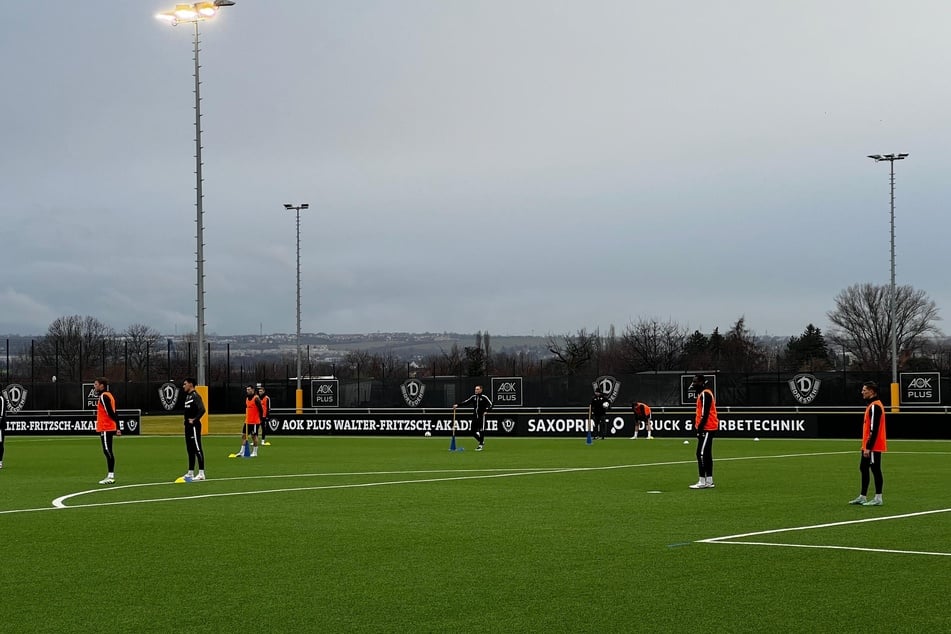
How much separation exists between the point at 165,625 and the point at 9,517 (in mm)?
9167

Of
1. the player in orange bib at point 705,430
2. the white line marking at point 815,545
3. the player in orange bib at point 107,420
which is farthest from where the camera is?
the player in orange bib at point 107,420

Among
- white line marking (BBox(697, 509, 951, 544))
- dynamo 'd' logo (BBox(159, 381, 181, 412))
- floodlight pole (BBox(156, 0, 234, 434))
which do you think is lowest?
white line marking (BBox(697, 509, 951, 544))

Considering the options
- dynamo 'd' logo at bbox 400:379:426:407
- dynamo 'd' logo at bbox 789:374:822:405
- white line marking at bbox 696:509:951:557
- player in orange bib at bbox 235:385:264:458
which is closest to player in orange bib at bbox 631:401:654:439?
player in orange bib at bbox 235:385:264:458

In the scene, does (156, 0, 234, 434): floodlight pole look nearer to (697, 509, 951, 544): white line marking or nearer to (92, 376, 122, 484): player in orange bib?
(92, 376, 122, 484): player in orange bib

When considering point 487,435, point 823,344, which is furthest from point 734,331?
point 487,435

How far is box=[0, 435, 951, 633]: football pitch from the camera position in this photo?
9.83 meters

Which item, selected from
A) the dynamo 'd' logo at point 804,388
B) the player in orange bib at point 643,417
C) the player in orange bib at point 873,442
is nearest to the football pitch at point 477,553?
the player in orange bib at point 873,442

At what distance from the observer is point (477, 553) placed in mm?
13344

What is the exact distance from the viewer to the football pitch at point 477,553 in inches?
387

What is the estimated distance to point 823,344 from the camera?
422 feet

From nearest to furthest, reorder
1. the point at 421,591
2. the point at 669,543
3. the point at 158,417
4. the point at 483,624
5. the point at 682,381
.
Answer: the point at 483,624
the point at 421,591
the point at 669,543
the point at 682,381
the point at 158,417

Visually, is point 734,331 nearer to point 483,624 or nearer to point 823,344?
point 823,344

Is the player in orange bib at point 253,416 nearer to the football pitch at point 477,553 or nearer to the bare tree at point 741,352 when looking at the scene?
the football pitch at point 477,553

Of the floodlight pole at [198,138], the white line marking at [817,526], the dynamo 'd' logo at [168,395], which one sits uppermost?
the floodlight pole at [198,138]
